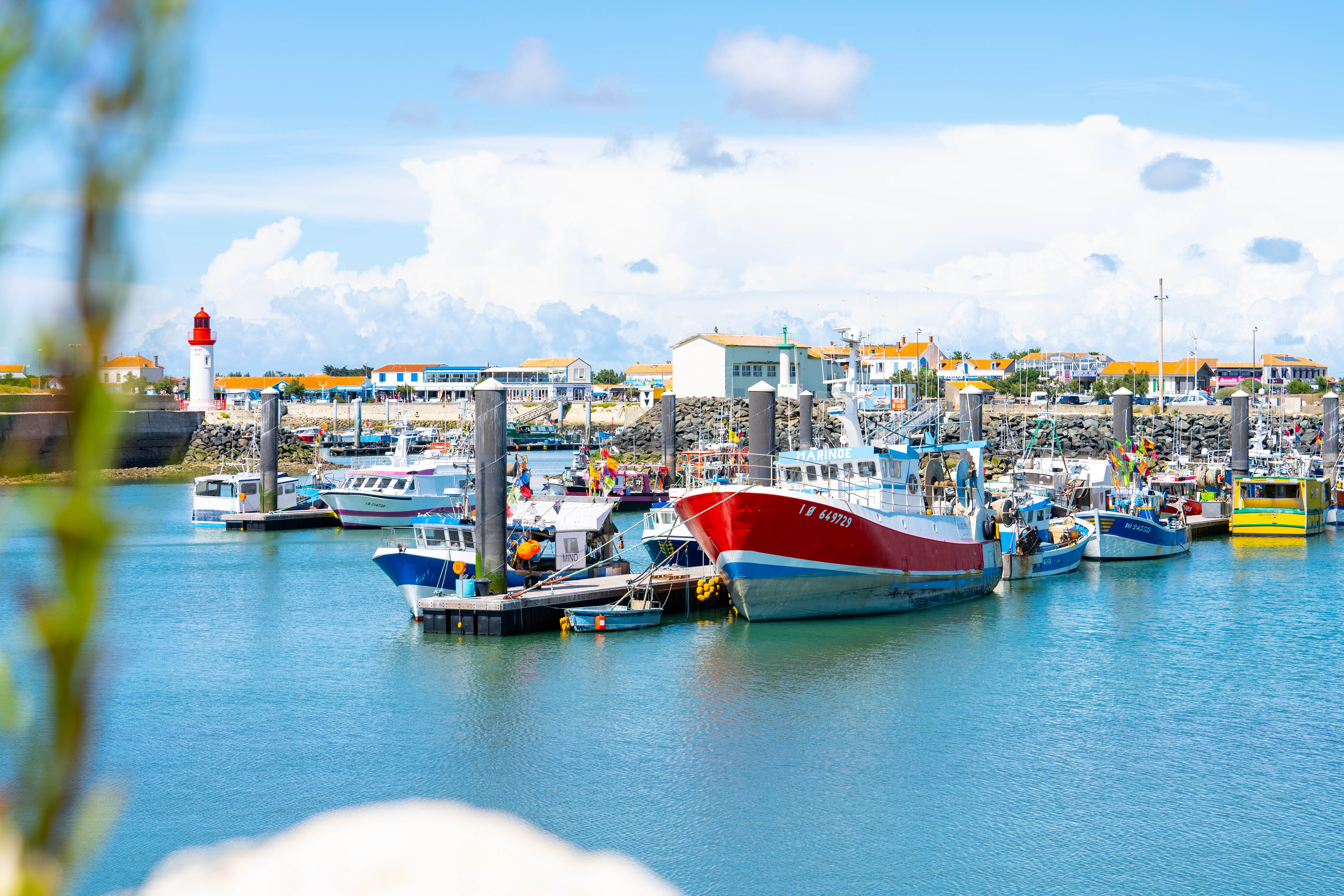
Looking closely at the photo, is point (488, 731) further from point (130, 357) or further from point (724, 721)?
point (130, 357)

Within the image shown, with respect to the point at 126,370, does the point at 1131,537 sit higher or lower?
lower

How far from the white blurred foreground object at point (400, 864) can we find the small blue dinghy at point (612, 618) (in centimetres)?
2735

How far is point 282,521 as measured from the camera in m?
55.8

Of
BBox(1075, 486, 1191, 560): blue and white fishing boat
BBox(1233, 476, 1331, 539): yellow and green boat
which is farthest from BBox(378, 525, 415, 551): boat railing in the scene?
BBox(1233, 476, 1331, 539): yellow and green boat

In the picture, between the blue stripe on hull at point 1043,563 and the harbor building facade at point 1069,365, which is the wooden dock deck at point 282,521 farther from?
the harbor building facade at point 1069,365

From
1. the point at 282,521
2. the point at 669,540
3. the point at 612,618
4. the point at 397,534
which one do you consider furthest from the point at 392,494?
the point at 612,618

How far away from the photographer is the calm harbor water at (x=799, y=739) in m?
15.7

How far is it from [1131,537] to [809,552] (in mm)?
20494

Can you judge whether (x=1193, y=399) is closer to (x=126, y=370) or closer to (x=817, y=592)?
(x=817, y=592)

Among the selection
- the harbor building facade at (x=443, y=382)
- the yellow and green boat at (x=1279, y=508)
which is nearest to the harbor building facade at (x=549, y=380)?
the harbor building facade at (x=443, y=382)

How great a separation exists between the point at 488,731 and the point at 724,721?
4359 millimetres

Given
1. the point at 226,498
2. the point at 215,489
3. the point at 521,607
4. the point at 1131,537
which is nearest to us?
the point at 521,607

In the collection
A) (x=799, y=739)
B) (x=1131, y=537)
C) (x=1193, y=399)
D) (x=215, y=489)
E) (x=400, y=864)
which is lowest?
(x=799, y=739)

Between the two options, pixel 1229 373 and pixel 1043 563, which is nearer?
pixel 1043 563
